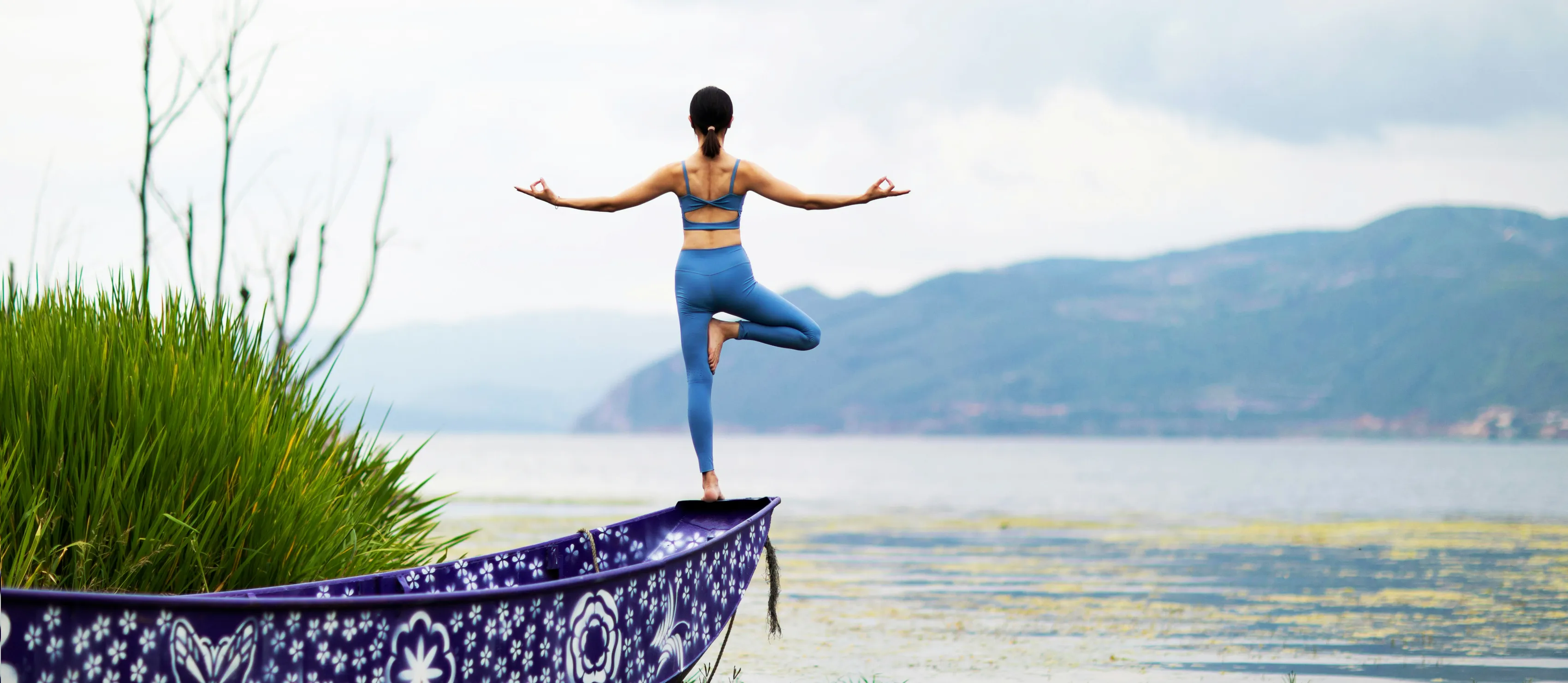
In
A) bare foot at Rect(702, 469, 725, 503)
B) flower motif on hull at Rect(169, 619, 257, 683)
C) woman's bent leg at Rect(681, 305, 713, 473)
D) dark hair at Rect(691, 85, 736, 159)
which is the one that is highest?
dark hair at Rect(691, 85, 736, 159)

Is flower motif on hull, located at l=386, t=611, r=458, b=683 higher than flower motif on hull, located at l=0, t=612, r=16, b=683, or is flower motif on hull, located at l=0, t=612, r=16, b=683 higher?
flower motif on hull, located at l=0, t=612, r=16, b=683

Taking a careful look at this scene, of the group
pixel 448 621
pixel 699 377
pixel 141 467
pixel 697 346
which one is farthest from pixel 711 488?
pixel 141 467

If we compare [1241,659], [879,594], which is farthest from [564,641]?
[879,594]

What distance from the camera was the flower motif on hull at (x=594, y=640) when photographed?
5289 millimetres

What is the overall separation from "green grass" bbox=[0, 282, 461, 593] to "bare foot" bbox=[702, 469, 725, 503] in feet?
5.74

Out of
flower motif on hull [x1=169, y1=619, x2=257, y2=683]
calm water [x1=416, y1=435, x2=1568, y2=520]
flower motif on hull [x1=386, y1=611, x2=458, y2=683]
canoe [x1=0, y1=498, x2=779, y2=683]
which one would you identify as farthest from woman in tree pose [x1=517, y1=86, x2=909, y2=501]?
calm water [x1=416, y1=435, x2=1568, y2=520]

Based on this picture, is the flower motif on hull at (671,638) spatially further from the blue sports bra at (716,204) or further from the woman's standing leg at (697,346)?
the blue sports bra at (716,204)

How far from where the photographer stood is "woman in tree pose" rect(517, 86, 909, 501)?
6.38 meters

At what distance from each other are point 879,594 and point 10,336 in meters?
10.9

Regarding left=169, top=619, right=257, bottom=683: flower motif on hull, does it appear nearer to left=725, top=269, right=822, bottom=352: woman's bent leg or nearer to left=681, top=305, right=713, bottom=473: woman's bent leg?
left=681, top=305, right=713, bottom=473: woman's bent leg

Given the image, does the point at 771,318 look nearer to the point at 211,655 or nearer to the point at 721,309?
the point at 721,309

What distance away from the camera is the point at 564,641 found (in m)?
5.25

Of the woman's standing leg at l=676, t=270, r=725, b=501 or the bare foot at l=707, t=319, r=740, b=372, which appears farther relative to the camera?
the bare foot at l=707, t=319, r=740, b=372

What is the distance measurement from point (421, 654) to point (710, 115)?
9.24ft
